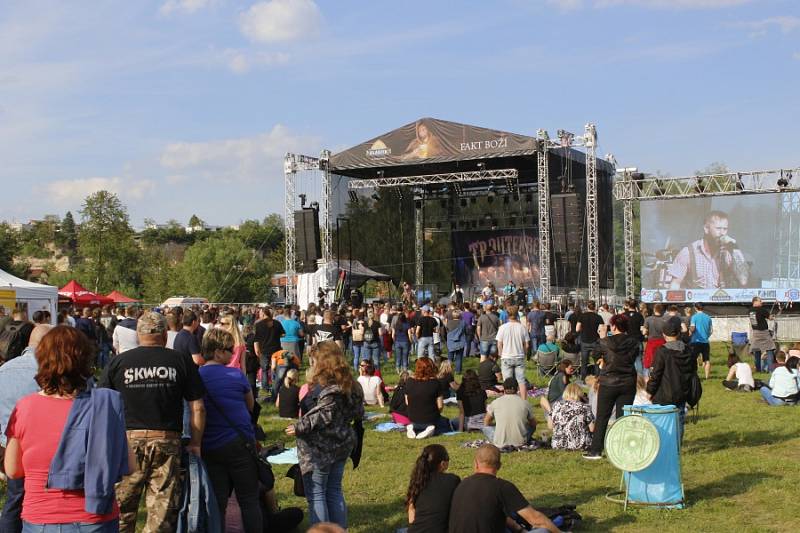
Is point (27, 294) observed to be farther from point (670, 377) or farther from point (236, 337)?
point (670, 377)

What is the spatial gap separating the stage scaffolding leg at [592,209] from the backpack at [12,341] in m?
20.1

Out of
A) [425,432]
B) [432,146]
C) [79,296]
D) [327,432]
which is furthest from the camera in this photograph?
[432,146]

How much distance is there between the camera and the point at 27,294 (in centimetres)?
1911

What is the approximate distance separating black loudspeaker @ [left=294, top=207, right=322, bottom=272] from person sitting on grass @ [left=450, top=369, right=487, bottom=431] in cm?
1990

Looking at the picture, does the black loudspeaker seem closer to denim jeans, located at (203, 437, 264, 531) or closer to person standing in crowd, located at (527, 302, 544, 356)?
person standing in crowd, located at (527, 302, 544, 356)

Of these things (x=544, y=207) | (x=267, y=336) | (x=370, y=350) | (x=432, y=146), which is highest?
(x=432, y=146)

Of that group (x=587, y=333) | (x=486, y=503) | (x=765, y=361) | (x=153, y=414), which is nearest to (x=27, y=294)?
(x=587, y=333)

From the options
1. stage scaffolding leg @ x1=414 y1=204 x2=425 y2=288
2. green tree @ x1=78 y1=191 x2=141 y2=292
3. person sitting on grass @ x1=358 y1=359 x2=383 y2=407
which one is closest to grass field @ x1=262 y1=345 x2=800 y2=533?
person sitting on grass @ x1=358 y1=359 x2=383 y2=407

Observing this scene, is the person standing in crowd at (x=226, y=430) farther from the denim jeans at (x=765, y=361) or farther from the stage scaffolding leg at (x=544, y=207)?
the stage scaffolding leg at (x=544, y=207)

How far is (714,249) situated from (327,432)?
23.4 m

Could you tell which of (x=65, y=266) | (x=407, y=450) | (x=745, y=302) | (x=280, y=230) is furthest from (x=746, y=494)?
(x=65, y=266)

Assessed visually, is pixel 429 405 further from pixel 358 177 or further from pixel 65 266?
pixel 65 266

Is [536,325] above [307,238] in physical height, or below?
below

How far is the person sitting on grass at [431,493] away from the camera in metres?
4.80
